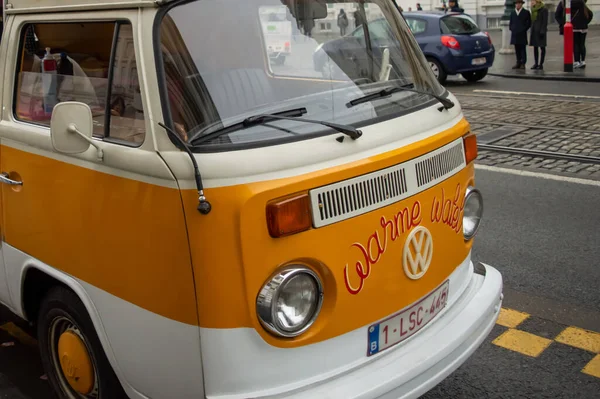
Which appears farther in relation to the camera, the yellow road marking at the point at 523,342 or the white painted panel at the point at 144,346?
the yellow road marking at the point at 523,342

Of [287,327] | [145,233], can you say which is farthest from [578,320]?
[145,233]

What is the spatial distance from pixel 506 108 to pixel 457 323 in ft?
31.9

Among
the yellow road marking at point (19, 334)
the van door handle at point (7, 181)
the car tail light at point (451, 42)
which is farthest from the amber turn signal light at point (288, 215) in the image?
the car tail light at point (451, 42)

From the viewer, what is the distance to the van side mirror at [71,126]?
284 centimetres

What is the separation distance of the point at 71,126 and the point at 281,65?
3.28 ft

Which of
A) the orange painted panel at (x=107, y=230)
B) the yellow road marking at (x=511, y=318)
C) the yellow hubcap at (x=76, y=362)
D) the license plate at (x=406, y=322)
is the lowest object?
the yellow road marking at (x=511, y=318)

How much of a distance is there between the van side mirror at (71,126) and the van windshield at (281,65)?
334 mm

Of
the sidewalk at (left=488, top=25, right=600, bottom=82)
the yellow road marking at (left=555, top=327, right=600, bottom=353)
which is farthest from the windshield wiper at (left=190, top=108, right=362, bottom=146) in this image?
the sidewalk at (left=488, top=25, right=600, bottom=82)

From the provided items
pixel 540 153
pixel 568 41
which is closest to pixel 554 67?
pixel 568 41

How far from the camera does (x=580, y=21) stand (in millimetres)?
17328

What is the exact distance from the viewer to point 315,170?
109 inches

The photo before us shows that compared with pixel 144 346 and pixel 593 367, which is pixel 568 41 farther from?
pixel 144 346

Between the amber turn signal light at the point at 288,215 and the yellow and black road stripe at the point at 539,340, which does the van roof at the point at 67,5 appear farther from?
the yellow and black road stripe at the point at 539,340

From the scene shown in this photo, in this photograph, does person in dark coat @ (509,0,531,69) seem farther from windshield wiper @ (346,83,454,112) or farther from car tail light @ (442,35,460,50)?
windshield wiper @ (346,83,454,112)
